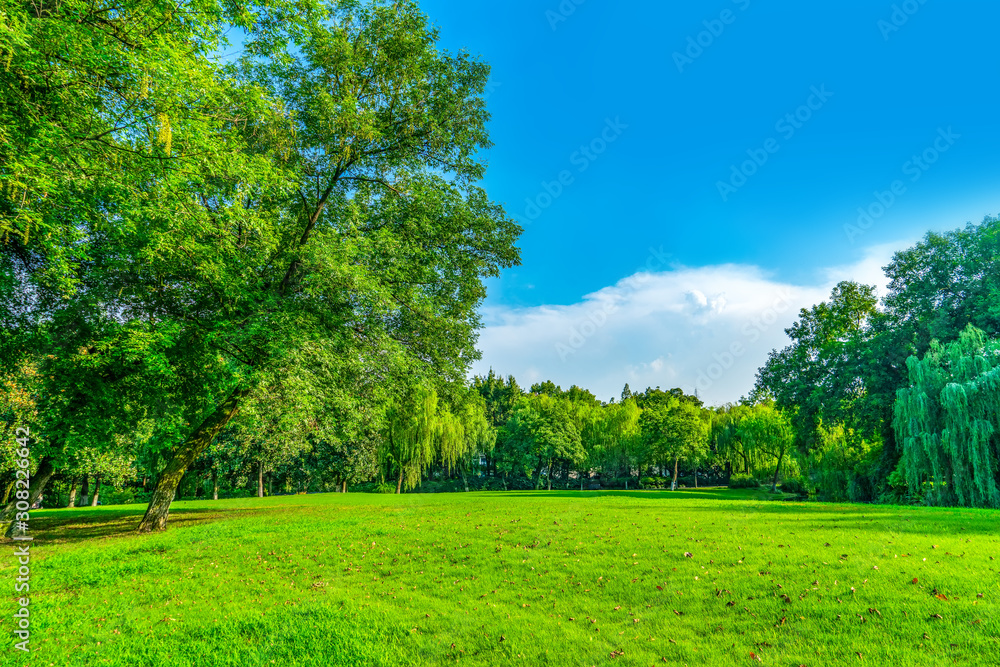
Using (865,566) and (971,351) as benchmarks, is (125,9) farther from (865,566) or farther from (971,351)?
(971,351)

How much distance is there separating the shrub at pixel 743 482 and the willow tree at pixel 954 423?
100.0 ft

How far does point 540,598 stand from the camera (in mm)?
7391

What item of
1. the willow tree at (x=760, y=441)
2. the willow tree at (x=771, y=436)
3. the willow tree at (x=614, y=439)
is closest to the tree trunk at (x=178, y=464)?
the willow tree at (x=760, y=441)

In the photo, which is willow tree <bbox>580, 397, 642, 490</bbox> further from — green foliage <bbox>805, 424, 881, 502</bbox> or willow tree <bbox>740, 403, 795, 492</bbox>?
green foliage <bbox>805, 424, 881, 502</bbox>

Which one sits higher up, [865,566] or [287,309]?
[287,309]

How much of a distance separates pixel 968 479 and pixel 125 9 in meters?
28.8

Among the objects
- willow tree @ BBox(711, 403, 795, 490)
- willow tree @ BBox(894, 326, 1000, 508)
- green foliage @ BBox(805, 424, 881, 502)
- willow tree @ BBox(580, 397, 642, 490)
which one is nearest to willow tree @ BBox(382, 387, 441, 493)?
willow tree @ BBox(580, 397, 642, 490)

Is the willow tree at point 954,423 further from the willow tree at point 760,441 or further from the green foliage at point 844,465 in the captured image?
the willow tree at point 760,441

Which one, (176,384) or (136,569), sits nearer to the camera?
(136,569)

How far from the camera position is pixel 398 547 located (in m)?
11.5

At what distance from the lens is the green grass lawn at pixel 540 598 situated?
5.39 meters

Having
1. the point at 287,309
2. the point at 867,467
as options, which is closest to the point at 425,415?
the point at 287,309

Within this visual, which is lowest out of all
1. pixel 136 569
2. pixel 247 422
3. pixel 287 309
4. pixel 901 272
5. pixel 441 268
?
pixel 136 569

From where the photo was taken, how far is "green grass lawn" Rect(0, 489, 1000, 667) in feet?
17.7
